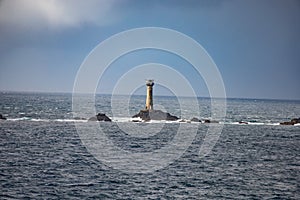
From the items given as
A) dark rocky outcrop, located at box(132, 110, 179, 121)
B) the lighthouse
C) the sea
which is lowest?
the sea

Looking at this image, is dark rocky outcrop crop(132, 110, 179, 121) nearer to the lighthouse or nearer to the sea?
the lighthouse

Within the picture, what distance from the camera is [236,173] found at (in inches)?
1598

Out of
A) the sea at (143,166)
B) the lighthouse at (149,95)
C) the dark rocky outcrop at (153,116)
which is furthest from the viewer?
the lighthouse at (149,95)

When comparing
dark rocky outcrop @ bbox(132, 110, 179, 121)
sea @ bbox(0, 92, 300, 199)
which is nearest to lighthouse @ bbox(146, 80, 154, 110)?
dark rocky outcrop @ bbox(132, 110, 179, 121)

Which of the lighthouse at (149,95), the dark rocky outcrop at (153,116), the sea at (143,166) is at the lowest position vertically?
the sea at (143,166)

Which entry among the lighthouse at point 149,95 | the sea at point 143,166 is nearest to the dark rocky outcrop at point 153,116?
the lighthouse at point 149,95

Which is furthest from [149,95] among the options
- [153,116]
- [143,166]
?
[143,166]

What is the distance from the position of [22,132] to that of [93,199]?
43450 mm

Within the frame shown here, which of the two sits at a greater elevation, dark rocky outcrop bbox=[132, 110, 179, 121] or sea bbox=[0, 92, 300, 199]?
dark rocky outcrop bbox=[132, 110, 179, 121]

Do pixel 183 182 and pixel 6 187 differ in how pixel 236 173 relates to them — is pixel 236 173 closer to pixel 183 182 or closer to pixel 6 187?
pixel 183 182

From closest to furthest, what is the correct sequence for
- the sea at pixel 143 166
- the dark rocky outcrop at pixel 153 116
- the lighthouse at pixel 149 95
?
the sea at pixel 143 166
the dark rocky outcrop at pixel 153 116
the lighthouse at pixel 149 95

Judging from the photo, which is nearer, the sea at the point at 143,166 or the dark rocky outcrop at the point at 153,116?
the sea at the point at 143,166

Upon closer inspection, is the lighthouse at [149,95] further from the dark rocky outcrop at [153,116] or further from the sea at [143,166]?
the sea at [143,166]

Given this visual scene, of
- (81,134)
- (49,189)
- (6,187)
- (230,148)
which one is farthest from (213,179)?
(81,134)
